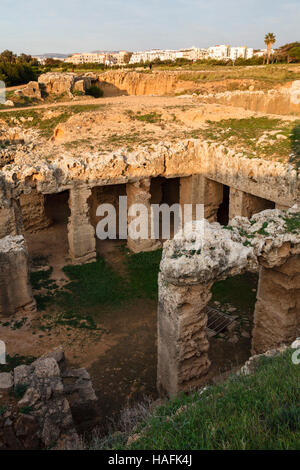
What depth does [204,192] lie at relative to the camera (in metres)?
14.4

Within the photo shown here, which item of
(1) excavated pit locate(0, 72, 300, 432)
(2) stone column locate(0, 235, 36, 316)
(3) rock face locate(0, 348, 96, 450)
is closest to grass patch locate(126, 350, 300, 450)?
(3) rock face locate(0, 348, 96, 450)

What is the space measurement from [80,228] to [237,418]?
9973mm

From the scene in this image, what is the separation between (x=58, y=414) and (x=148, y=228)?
353 inches

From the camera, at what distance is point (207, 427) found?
3953 mm

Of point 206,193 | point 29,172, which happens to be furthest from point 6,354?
point 206,193

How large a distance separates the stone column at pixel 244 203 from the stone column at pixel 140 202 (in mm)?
3048

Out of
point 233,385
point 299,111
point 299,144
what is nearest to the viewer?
point 233,385

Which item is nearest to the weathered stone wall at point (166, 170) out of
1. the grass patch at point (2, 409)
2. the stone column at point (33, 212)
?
the stone column at point (33, 212)

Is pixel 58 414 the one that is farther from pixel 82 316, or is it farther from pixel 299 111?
pixel 299 111

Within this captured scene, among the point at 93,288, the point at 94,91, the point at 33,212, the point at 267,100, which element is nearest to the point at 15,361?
the point at 93,288

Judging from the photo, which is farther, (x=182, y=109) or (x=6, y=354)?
(x=182, y=109)

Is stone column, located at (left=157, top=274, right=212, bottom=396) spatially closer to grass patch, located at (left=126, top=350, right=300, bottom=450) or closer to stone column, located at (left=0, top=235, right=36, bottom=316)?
grass patch, located at (left=126, top=350, right=300, bottom=450)

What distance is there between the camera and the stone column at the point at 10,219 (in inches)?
471

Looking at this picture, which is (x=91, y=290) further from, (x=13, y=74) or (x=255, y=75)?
(x=13, y=74)
